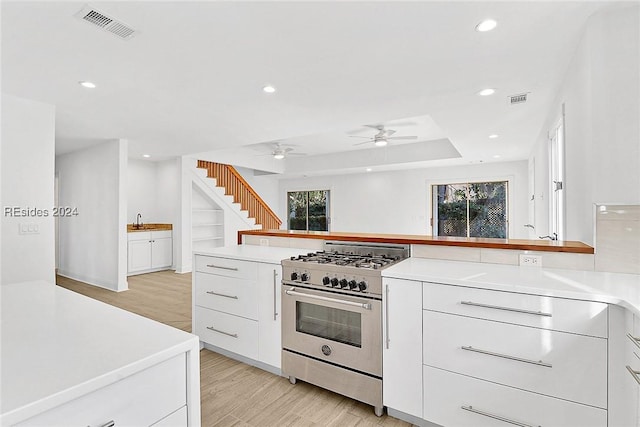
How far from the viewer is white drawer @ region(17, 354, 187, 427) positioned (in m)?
0.69

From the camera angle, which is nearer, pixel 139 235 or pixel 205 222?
pixel 139 235

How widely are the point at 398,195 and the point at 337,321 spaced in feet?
20.6

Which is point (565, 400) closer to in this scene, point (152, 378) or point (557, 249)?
point (557, 249)

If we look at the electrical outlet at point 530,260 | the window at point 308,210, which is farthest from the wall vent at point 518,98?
the window at point 308,210

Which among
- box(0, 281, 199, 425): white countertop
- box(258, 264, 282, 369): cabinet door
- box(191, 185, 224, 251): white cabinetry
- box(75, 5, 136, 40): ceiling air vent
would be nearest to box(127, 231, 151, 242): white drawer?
box(191, 185, 224, 251): white cabinetry

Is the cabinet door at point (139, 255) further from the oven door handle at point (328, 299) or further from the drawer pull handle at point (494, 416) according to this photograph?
the drawer pull handle at point (494, 416)

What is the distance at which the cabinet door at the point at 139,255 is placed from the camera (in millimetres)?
6035

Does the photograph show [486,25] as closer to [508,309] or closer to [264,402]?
[508,309]

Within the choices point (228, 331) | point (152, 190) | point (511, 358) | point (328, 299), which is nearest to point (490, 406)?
point (511, 358)

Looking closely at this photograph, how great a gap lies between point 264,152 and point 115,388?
707 cm

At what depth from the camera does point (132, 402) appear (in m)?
0.80

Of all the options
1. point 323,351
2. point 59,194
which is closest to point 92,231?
point 59,194

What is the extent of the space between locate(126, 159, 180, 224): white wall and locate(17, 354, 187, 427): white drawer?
6.31 metres

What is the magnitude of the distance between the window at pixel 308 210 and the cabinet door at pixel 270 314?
6793 mm
